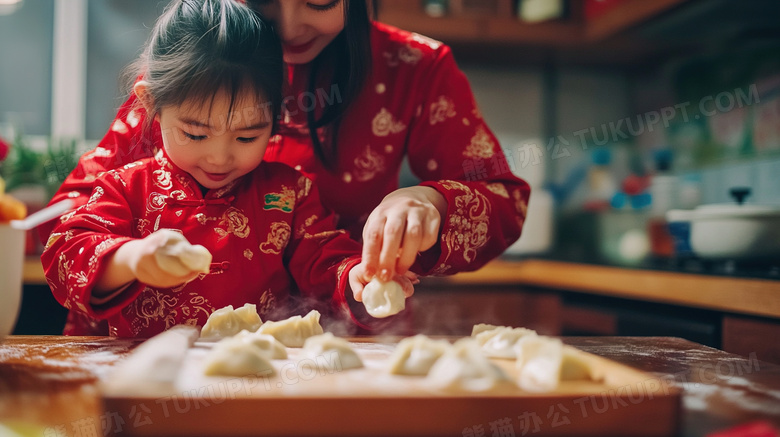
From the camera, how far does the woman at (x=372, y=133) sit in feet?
3.71

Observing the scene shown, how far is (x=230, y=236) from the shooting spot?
1.12 metres

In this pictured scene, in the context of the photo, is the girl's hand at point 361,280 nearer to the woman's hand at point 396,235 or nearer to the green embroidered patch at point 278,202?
the woman's hand at point 396,235

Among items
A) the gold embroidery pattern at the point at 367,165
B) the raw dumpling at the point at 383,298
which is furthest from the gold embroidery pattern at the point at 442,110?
the raw dumpling at the point at 383,298

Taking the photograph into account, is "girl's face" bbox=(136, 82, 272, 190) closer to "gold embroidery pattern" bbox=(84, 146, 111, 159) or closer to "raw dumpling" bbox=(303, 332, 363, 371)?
"gold embroidery pattern" bbox=(84, 146, 111, 159)

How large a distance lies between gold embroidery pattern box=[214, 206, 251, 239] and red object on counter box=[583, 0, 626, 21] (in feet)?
6.11

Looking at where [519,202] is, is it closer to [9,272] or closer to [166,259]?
[166,259]

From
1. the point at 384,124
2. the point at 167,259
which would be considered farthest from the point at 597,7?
the point at 167,259

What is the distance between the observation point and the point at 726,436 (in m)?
0.47

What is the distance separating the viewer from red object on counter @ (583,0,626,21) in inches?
99.9

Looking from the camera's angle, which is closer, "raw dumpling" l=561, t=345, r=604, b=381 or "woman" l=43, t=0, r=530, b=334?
"raw dumpling" l=561, t=345, r=604, b=381

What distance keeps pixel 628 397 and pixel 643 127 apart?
105 inches

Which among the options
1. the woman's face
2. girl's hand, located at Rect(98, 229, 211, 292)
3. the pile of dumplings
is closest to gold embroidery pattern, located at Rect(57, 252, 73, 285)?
girl's hand, located at Rect(98, 229, 211, 292)

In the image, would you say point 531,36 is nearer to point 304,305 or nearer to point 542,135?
point 542,135

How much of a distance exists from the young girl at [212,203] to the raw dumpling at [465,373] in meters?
0.36
